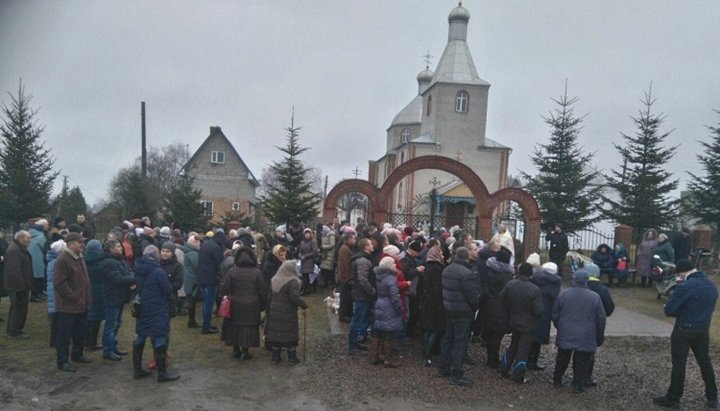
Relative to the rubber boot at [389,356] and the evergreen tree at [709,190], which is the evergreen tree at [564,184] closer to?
the evergreen tree at [709,190]

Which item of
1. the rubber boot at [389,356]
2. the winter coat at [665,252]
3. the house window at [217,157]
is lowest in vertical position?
the rubber boot at [389,356]

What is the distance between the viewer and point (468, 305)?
7.20 m

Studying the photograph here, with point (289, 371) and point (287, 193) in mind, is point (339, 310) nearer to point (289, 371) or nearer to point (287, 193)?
point (289, 371)

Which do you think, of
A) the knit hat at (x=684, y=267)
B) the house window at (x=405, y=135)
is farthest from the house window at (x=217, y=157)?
the knit hat at (x=684, y=267)

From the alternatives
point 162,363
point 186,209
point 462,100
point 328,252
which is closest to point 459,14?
point 462,100

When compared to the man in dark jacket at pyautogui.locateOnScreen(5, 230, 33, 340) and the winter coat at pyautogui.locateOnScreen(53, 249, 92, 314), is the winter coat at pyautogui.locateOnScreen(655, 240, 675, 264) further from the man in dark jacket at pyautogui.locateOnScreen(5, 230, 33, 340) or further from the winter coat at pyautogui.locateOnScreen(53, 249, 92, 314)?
the man in dark jacket at pyautogui.locateOnScreen(5, 230, 33, 340)

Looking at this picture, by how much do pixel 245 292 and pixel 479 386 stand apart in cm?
364

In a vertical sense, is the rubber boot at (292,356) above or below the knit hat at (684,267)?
below

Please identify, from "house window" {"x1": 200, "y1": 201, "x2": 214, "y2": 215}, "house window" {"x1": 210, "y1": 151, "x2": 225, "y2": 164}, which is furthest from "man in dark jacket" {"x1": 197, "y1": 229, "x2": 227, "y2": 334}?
"house window" {"x1": 210, "y1": 151, "x2": 225, "y2": 164}

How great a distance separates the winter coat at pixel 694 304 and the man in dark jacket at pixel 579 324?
882mm

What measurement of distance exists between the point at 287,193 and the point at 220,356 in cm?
1555

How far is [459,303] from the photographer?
282 inches

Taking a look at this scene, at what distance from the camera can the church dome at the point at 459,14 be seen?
4066 cm

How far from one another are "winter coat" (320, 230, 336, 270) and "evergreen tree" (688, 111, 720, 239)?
61.9 feet
